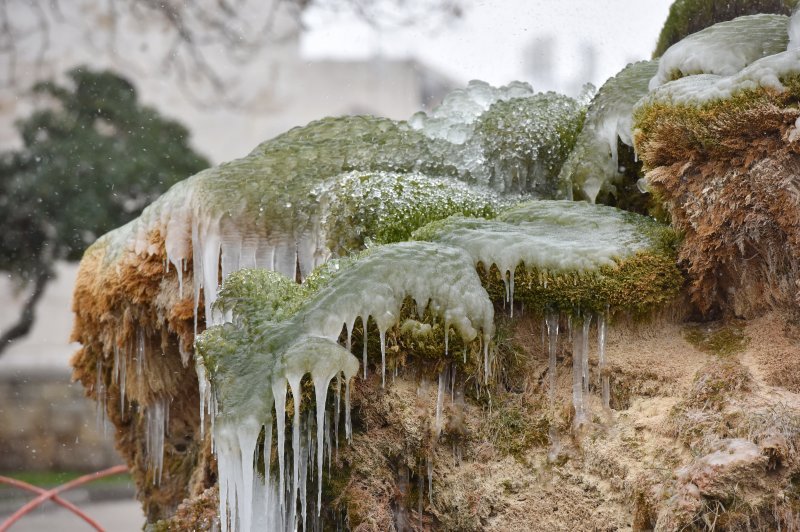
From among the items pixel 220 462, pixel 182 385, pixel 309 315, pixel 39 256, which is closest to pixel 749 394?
pixel 309 315

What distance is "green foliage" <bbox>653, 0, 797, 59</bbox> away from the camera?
5.55m

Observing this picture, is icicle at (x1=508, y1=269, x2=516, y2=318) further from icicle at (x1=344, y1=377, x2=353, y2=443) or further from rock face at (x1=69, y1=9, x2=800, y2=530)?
icicle at (x1=344, y1=377, x2=353, y2=443)

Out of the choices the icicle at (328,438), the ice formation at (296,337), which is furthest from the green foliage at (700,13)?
the icicle at (328,438)

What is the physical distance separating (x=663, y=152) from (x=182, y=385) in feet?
11.2

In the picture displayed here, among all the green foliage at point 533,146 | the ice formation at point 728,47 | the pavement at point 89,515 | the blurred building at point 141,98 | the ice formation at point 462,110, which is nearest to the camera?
the ice formation at point 728,47

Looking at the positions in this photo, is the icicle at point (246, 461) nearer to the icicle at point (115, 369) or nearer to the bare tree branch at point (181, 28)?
the icicle at point (115, 369)

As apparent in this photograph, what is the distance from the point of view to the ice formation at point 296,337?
136 inches

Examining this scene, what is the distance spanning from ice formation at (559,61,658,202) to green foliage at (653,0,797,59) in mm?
819

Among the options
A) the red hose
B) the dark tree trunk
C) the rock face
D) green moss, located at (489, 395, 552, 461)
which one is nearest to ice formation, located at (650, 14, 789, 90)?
the rock face

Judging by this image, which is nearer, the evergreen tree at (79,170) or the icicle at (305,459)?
the icicle at (305,459)

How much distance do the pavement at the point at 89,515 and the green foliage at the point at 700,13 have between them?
895 centimetres

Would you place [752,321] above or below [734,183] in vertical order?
below

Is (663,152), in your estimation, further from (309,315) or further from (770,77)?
(309,315)

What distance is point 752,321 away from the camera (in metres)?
3.73
